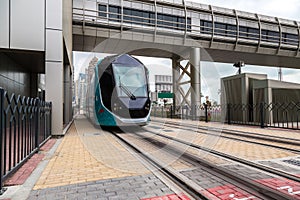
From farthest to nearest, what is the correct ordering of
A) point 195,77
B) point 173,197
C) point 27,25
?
1. point 195,77
2. point 27,25
3. point 173,197

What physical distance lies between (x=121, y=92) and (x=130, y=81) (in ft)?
2.33

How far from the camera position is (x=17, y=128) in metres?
4.63

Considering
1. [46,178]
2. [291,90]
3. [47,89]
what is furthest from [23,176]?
[291,90]

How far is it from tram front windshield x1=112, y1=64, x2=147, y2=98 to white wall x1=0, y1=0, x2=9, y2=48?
4.09 metres

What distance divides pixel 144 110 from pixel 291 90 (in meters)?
9.34

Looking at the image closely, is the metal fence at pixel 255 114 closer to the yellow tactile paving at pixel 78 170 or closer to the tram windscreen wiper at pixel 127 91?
the tram windscreen wiper at pixel 127 91

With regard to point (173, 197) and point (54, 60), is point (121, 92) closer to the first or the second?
point (54, 60)

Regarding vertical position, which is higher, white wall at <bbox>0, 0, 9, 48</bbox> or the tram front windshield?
white wall at <bbox>0, 0, 9, 48</bbox>

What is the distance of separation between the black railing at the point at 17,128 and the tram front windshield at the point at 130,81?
11.7 ft

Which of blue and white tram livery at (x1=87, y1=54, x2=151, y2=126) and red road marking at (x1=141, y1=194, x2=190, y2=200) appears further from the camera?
blue and white tram livery at (x1=87, y1=54, x2=151, y2=126)

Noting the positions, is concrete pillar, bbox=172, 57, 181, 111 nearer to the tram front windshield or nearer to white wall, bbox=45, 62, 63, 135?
the tram front windshield

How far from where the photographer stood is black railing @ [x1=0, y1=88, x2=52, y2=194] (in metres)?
3.16

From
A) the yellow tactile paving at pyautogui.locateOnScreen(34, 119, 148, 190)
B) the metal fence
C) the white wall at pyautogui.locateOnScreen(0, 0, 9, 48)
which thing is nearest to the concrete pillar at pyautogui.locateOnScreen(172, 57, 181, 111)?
the metal fence

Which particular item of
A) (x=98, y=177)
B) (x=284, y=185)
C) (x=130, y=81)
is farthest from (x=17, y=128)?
(x=130, y=81)
